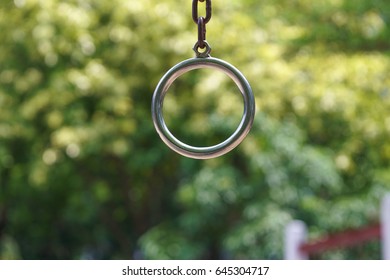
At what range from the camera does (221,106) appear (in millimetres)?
5520

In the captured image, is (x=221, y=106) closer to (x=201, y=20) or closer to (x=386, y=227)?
(x=386, y=227)

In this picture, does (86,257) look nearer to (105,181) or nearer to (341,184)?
(105,181)

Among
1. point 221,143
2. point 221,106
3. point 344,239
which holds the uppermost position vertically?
point 221,106

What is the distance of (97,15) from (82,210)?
6.44 feet

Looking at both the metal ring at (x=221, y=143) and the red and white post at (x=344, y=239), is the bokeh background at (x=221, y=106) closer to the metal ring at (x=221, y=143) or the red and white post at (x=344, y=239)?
the red and white post at (x=344, y=239)

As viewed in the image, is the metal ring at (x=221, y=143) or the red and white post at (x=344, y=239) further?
the red and white post at (x=344, y=239)

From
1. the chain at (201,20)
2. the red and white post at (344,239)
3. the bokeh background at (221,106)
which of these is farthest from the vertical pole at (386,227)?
the chain at (201,20)

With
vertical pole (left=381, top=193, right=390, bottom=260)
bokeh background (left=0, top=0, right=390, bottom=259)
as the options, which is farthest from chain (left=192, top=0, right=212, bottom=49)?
bokeh background (left=0, top=0, right=390, bottom=259)

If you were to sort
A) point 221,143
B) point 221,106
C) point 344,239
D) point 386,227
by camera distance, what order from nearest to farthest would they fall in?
point 221,143
point 386,227
point 344,239
point 221,106

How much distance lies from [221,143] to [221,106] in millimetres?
4662

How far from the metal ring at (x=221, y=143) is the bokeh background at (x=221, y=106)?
4598 mm

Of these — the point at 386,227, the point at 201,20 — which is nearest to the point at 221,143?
the point at 201,20

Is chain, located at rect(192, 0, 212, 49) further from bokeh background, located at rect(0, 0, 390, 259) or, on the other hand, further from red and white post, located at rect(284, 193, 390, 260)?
bokeh background, located at rect(0, 0, 390, 259)

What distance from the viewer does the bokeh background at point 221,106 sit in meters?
5.67
